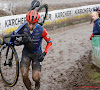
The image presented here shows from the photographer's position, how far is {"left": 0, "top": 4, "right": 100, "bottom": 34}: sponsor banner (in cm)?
1126

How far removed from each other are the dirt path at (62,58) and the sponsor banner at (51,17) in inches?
49.8

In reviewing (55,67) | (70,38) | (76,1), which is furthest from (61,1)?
(55,67)

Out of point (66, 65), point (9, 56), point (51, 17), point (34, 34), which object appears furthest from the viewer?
point (51, 17)

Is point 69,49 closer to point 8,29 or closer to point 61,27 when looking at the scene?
point 8,29

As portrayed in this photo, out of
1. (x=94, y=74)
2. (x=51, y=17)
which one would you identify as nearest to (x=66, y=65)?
(x=94, y=74)

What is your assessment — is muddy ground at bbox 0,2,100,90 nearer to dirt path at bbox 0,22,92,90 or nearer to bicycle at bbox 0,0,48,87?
dirt path at bbox 0,22,92,90

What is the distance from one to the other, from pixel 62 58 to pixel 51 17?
6.21 m

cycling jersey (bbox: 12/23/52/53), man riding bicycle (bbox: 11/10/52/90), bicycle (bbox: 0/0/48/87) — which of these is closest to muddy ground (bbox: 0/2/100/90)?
bicycle (bbox: 0/0/48/87)

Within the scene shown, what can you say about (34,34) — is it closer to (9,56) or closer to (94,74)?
(9,56)

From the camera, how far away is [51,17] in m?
14.2

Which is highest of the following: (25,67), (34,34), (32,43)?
(34,34)

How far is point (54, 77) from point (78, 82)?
0.91 metres

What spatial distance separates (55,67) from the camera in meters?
7.66

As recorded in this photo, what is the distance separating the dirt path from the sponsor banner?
127cm
